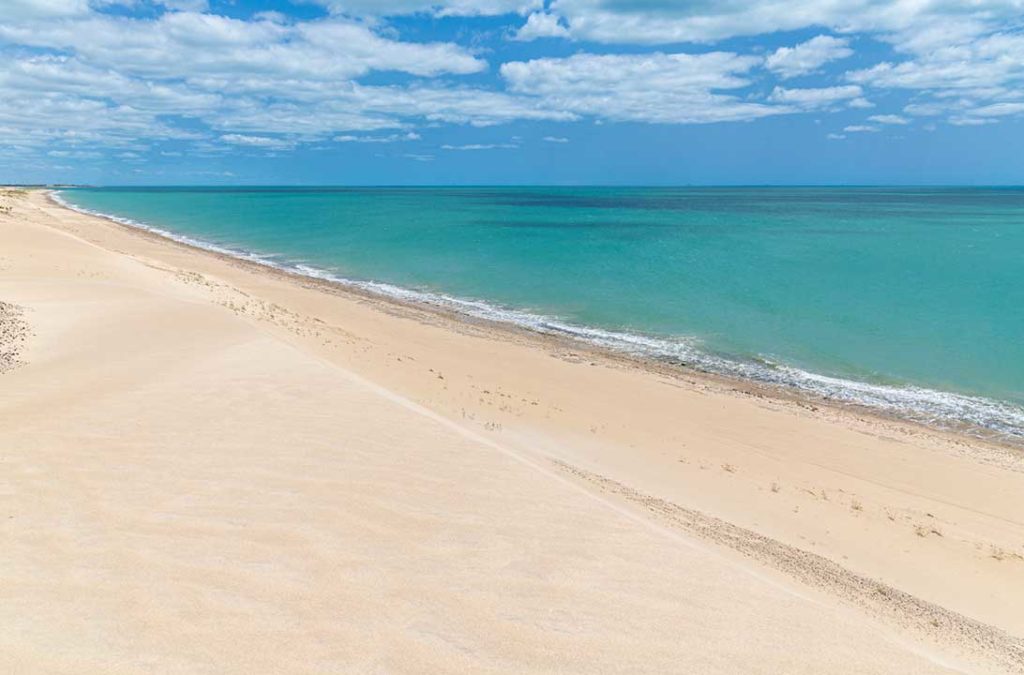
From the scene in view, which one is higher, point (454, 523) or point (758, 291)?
point (758, 291)

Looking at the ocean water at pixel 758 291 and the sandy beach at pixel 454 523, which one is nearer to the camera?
the sandy beach at pixel 454 523

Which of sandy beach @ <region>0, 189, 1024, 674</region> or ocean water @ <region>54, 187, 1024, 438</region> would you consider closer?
sandy beach @ <region>0, 189, 1024, 674</region>

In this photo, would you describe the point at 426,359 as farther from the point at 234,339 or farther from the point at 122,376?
the point at 122,376

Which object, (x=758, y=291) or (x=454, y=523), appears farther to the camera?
(x=758, y=291)
